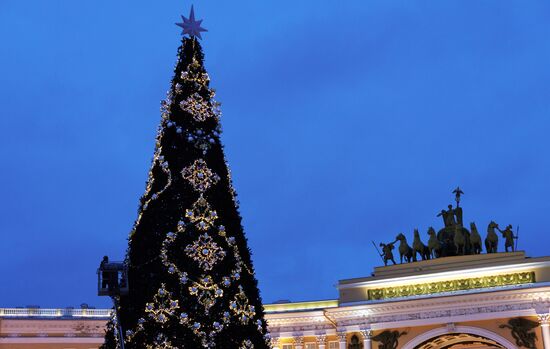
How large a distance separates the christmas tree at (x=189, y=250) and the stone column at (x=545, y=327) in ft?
50.8

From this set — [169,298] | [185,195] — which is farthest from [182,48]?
[169,298]

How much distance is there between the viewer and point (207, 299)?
13156mm

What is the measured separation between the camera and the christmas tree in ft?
42.4

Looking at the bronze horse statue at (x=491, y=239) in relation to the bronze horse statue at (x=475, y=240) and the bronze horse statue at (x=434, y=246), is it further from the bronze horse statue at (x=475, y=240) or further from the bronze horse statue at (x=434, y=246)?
the bronze horse statue at (x=434, y=246)

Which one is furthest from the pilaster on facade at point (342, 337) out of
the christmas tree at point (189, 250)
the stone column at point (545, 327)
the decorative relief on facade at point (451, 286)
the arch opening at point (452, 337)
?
the christmas tree at point (189, 250)

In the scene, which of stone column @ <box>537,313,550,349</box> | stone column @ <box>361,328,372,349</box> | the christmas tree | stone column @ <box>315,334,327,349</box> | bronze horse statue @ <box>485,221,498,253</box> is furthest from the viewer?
stone column @ <box>315,334,327,349</box>

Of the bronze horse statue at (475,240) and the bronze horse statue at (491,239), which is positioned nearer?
the bronze horse statue at (491,239)

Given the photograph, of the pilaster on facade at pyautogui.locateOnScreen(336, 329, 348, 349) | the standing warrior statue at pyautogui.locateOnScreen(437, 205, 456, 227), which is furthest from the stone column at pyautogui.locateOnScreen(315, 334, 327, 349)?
the standing warrior statue at pyautogui.locateOnScreen(437, 205, 456, 227)

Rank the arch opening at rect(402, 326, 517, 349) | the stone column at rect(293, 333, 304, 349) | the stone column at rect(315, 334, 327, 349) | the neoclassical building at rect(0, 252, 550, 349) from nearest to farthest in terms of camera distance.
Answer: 1. the neoclassical building at rect(0, 252, 550, 349)
2. the arch opening at rect(402, 326, 517, 349)
3. the stone column at rect(315, 334, 327, 349)
4. the stone column at rect(293, 333, 304, 349)

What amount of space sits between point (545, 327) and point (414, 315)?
182 inches

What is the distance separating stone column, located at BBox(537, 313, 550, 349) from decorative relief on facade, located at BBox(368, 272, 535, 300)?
1380 mm

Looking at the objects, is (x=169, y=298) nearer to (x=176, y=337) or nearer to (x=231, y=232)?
(x=176, y=337)

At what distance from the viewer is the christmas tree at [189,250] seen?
12938 millimetres

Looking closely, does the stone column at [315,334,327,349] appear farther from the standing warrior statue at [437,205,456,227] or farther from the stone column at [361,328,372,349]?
the standing warrior statue at [437,205,456,227]
